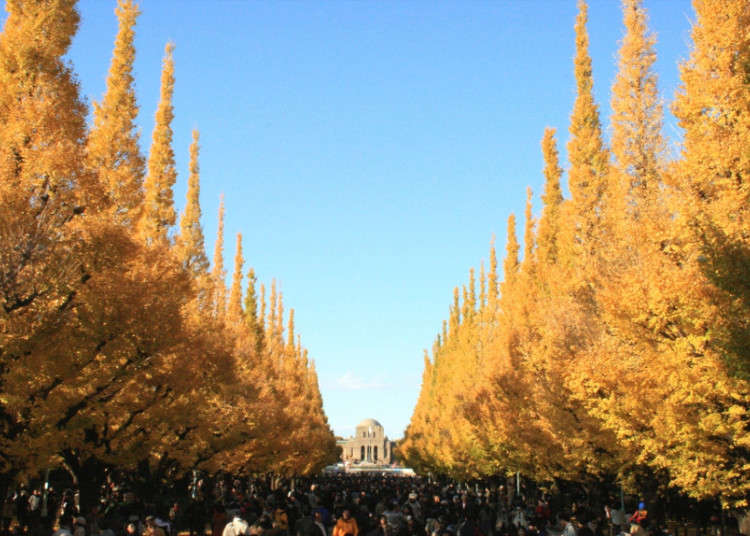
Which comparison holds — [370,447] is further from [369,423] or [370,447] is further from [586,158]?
[586,158]

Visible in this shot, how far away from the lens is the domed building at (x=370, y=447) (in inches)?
6644

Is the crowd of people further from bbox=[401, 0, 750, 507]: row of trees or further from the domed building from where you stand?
the domed building

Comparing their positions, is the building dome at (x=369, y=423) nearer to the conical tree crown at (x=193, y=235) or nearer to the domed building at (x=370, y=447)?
the domed building at (x=370, y=447)

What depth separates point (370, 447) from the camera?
171 m

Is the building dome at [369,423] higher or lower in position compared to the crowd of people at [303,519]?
higher

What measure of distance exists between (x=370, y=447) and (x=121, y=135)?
518 feet

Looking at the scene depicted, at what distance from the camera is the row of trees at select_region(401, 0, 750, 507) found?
1185 cm

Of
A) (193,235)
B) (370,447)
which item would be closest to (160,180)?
(193,235)

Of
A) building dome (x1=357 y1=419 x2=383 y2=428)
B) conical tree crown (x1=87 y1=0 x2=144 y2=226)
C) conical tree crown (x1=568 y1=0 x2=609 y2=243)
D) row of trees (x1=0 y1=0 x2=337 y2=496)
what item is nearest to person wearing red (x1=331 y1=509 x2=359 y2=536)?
row of trees (x1=0 y1=0 x2=337 y2=496)

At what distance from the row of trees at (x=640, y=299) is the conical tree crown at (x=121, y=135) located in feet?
38.2

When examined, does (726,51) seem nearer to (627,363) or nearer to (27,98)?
(627,363)

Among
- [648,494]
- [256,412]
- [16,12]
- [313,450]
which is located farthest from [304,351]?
[16,12]

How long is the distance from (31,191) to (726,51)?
12.6 m

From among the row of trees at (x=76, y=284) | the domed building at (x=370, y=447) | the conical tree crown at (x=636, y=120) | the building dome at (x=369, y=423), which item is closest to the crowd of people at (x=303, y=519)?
the row of trees at (x=76, y=284)
